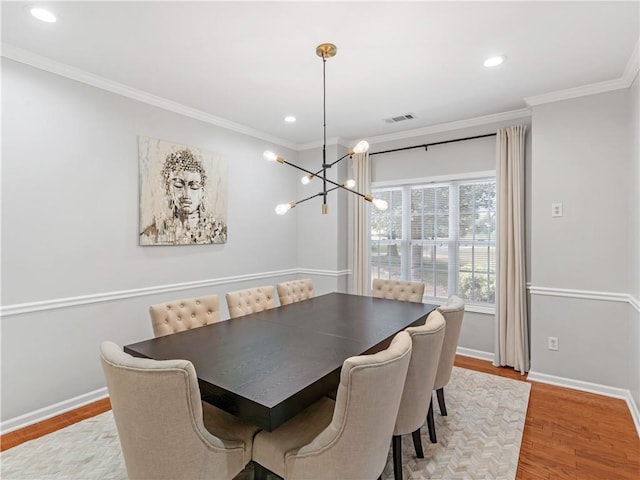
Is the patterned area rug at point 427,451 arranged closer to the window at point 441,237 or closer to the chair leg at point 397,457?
the chair leg at point 397,457

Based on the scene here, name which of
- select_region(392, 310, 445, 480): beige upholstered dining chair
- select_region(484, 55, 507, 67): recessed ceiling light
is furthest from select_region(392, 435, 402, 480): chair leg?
select_region(484, 55, 507, 67): recessed ceiling light

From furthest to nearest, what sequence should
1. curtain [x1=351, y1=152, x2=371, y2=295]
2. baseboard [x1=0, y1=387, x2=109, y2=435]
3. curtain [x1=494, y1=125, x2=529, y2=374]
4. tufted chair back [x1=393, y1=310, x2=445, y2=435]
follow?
curtain [x1=351, y1=152, x2=371, y2=295] → curtain [x1=494, y1=125, x2=529, y2=374] → baseboard [x1=0, y1=387, x2=109, y2=435] → tufted chair back [x1=393, y1=310, x2=445, y2=435]

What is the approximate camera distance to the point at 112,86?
9.59 feet

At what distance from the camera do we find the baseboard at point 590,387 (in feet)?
9.02

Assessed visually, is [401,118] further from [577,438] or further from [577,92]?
[577,438]

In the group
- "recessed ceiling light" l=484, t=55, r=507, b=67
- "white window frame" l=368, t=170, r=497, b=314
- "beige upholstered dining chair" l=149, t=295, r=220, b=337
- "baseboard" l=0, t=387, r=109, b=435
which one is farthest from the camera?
"white window frame" l=368, t=170, r=497, b=314

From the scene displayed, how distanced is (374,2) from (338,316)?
2.08 meters

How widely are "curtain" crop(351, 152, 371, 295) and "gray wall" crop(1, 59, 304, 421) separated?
2073 mm

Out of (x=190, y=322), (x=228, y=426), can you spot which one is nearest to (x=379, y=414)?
(x=228, y=426)

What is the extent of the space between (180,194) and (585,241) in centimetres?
386

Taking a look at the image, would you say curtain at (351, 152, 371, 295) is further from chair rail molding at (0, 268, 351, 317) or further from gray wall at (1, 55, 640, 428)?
gray wall at (1, 55, 640, 428)

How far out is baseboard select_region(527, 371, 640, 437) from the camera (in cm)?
275

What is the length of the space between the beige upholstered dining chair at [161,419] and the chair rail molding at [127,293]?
65.8 inches

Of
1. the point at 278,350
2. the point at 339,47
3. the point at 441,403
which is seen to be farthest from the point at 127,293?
the point at 441,403
